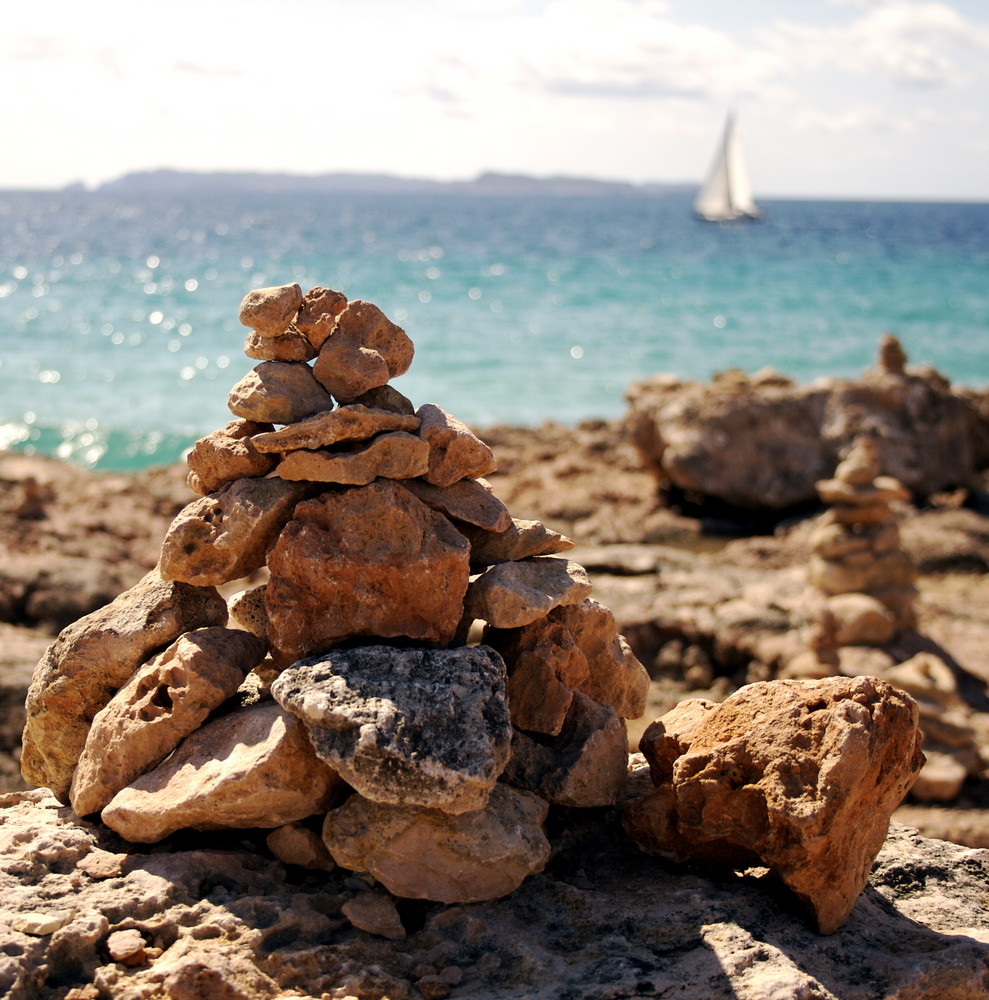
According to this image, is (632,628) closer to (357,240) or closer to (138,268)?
(138,268)

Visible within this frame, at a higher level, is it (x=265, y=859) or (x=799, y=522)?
(x=265, y=859)

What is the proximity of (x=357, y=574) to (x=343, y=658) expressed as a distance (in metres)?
0.24

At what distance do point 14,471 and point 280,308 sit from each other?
447 inches

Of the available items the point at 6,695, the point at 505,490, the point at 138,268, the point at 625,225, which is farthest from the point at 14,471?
the point at 625,225

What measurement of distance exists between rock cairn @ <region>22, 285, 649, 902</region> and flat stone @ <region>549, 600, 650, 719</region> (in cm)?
1

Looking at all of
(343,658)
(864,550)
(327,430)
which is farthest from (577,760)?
(864,550)

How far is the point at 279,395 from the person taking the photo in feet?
10.1

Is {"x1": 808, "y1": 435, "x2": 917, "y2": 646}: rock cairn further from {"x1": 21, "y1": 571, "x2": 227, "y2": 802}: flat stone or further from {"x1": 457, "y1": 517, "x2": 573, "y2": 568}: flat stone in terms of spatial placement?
{"x1": 21, "y1": 571, "x2": 227, "y2": 802}: flat stone

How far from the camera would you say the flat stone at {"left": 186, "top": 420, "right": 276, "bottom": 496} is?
10.3ft

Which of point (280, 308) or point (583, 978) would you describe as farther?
point (280, 308)

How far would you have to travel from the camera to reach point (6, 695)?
19.4 ft

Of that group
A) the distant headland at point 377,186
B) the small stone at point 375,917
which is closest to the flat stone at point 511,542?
the small stone at point 375,917

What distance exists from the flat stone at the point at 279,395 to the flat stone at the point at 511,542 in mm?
602

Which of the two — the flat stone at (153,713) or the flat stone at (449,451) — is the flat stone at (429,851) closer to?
the flat stone at (153,713)
